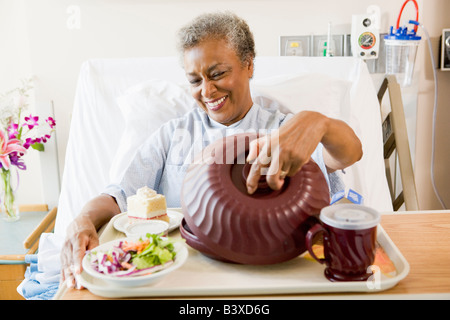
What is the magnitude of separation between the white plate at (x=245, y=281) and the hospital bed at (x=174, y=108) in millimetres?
878

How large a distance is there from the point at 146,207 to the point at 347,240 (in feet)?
1.36

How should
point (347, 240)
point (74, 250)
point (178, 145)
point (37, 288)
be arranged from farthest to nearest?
point (178, 145) → point (37, 288) → point (74, 250) → point (347, 240)

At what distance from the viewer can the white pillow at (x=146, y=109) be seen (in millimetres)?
1522

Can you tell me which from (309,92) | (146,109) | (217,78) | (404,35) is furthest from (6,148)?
(404,35)

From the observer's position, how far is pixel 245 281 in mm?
604

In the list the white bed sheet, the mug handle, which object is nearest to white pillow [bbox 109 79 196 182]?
the white bed sheet

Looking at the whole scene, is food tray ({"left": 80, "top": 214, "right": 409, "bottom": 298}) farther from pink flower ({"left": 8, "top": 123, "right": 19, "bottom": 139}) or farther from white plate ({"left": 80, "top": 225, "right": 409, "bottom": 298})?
pink flower ({"left": 8, "top": 123, "right": 19, "bottom": 139})

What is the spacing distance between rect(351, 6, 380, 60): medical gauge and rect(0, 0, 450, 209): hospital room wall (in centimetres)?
4

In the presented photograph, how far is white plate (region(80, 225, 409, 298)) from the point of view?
0.57m

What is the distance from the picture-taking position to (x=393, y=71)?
1.82 meters

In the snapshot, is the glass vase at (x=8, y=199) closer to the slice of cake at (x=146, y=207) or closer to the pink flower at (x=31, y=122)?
the pink flower at (x=31, y=122)

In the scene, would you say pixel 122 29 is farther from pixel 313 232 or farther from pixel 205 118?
pixel 313 232

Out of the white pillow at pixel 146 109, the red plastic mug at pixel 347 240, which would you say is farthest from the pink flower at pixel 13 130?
the red plastic mug at pixel 347 240
